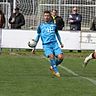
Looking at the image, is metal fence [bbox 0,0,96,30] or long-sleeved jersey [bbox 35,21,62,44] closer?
long-sleeved jersey [bbox 35,21,62,44]

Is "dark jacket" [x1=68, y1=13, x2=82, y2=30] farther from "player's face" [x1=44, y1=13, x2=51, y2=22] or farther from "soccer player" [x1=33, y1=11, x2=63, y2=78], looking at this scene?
"player's face" [x1=44, y1=13, x2=51, y2=22]

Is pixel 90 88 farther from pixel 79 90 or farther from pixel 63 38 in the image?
pixel 63 38

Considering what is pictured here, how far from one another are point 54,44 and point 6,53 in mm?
9454

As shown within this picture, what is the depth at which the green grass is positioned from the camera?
1148 centimetres

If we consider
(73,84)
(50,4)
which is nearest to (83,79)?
(73,84)

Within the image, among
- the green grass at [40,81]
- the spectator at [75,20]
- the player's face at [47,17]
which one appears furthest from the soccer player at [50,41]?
the spectator at [75,20]

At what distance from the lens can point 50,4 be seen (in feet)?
102

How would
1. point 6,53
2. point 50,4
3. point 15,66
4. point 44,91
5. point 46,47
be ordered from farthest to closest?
point 50,4 < point 6,53 < point 15,66 < point 46,47 < point 44,91

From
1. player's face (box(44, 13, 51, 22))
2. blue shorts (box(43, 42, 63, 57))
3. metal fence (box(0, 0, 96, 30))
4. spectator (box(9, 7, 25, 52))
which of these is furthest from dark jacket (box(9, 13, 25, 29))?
player's face (box(44, 13, 51, 22))

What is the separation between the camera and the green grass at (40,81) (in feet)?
37.7

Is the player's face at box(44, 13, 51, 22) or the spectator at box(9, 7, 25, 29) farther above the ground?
the player's face at box(44, 13, 51, 22)

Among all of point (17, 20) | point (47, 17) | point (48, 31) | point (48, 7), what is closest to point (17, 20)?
point (17, 20)

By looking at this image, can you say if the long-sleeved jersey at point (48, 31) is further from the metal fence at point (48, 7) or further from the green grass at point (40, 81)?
the metal fence at point (48, 7)

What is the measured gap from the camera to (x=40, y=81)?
13.7 meters
